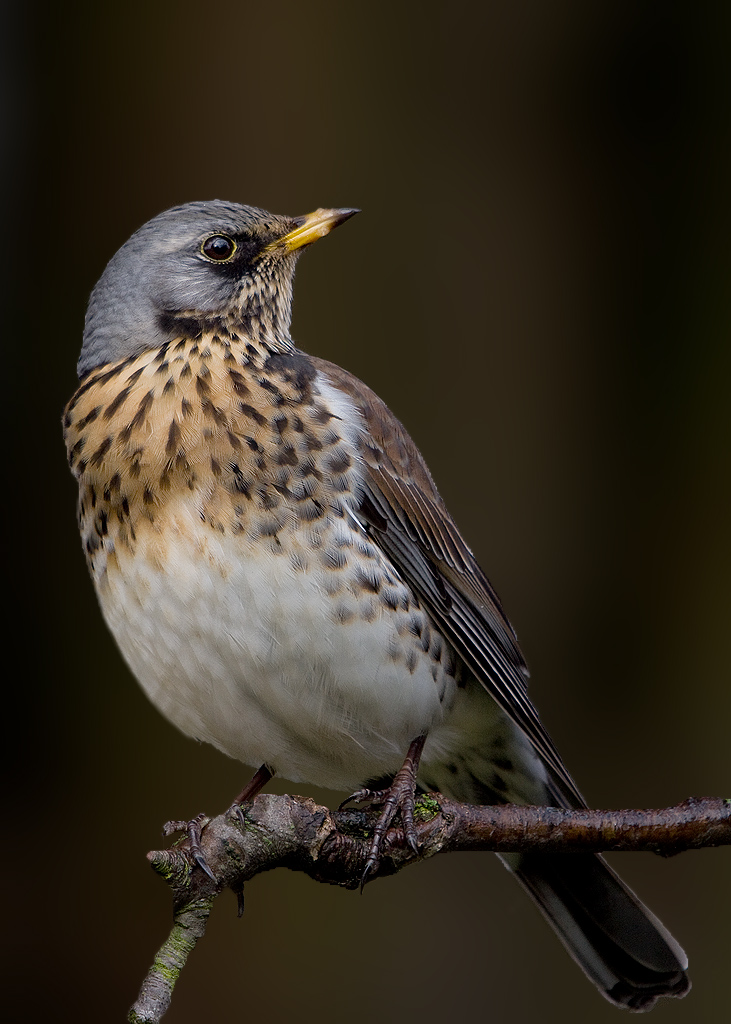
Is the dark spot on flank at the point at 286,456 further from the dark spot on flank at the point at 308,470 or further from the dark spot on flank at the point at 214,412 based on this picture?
the dark spot on flank at the point at 214,412

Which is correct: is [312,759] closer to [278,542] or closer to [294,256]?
[278,542]

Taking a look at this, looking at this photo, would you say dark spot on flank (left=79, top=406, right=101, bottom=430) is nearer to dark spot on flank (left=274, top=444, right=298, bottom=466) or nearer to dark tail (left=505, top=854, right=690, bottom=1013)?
dark spot on flank (left=274, top=444, right=298, bottom=466)

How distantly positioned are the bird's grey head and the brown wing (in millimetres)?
237

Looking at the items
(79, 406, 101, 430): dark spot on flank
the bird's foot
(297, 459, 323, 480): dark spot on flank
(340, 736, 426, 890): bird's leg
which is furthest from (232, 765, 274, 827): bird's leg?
(79, 406, 101, 430): dark spot on flank

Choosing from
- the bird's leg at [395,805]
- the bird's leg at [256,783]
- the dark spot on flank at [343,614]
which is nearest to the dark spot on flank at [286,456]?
the dark spot on flank at [343,614]

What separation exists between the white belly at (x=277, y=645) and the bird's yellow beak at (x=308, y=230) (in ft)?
2.36

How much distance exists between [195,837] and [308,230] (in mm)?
1400

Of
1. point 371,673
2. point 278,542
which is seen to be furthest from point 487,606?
point 278,542

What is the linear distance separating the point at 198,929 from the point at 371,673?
75 centimetres

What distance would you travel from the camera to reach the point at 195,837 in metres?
2.00

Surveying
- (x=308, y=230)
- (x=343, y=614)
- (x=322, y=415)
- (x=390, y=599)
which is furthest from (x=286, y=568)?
(x=308, y=230)

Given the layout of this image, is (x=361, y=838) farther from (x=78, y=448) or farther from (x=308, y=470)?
(x=78, y=448)

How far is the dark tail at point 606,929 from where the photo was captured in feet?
8.45

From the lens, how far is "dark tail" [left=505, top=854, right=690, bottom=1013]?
258cm
